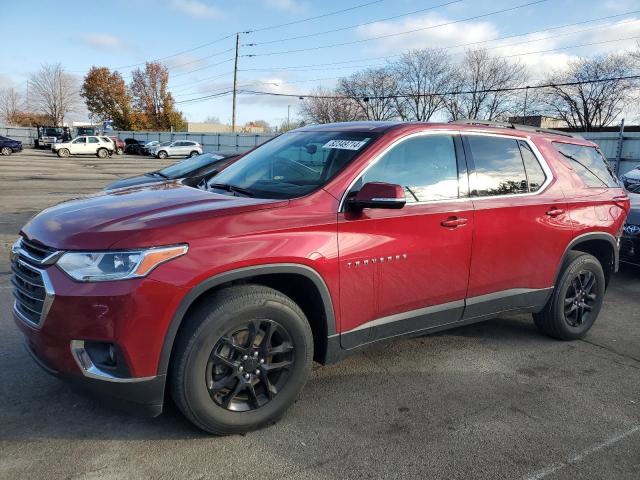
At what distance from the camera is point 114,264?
2.51 metres

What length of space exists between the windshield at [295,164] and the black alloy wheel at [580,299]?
2436 millimetres

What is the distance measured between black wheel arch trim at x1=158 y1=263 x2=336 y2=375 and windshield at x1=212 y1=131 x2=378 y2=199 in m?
0.50

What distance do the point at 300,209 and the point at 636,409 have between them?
2.61 m

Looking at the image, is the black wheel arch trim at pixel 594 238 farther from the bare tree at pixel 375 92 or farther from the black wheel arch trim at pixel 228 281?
the bare tree at pixel 375 92

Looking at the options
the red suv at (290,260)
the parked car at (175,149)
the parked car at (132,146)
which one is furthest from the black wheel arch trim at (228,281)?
the parked car at (132,146)

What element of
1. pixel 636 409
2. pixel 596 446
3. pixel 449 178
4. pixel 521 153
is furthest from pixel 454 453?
pixel 521 153

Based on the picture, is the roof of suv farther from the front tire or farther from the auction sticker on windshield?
the front tire

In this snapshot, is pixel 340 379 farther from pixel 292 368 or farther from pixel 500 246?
pixel 500 246

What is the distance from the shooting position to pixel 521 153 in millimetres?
4141

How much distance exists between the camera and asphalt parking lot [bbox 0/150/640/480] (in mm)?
2686

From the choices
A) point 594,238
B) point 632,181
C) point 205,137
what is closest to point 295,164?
point 594,238

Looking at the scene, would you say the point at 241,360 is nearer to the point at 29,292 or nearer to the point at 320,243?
the point at 320,243

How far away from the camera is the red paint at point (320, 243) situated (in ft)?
8.26

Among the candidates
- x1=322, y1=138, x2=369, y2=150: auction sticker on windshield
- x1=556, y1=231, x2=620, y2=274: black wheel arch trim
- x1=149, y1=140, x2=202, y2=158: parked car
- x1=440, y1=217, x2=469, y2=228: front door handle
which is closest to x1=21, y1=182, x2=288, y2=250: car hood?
x1=322, y1=138, x2=369, y2=150: auction sticker on windshield
